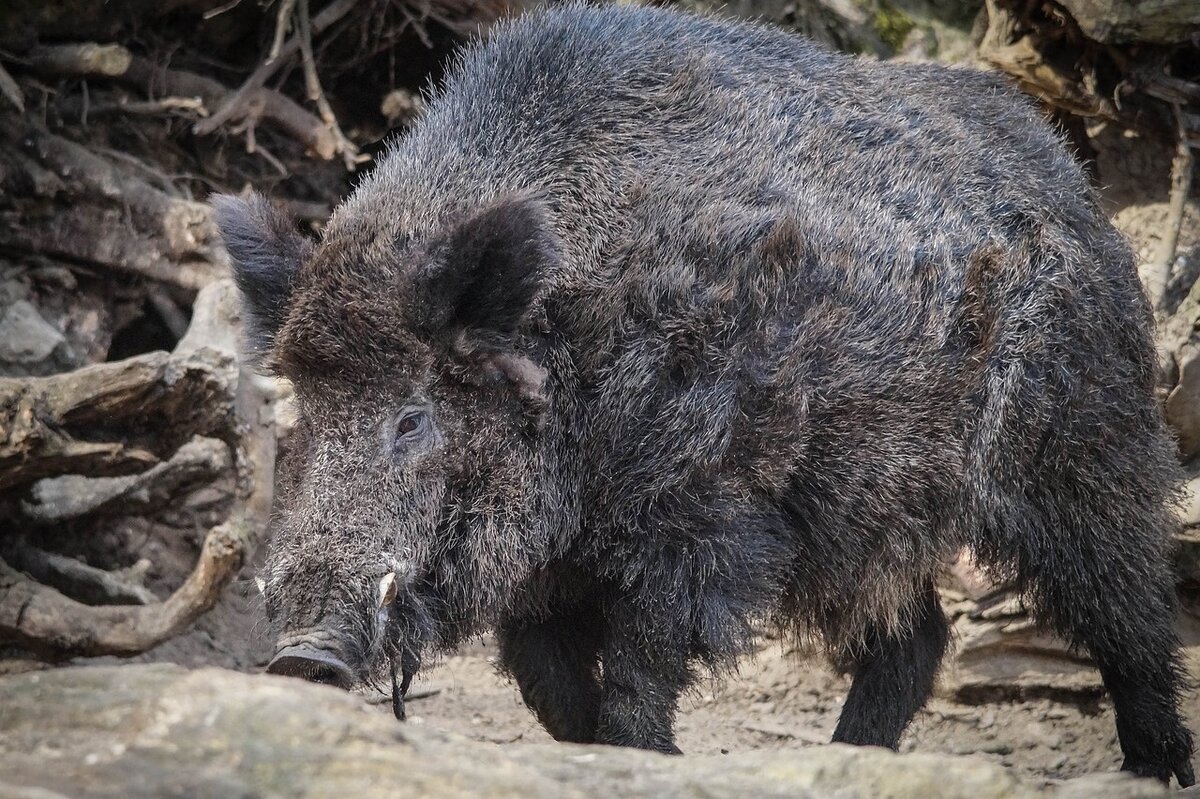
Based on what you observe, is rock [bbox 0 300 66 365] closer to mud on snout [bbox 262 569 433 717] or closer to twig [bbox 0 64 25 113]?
twig [bbox 0 64 25 113]

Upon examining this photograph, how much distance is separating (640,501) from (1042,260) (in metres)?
1.70

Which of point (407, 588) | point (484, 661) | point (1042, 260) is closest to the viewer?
point (407, 588)

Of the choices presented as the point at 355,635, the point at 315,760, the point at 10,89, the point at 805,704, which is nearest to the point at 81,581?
the point at 10,89

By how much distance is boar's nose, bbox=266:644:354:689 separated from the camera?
3403 mm

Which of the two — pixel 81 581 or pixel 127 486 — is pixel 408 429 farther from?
pixel 81 581

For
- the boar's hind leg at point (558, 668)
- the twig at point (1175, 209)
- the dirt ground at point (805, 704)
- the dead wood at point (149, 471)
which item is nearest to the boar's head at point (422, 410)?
the boar's hind leg at point (558, 668)

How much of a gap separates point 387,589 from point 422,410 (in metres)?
0.53

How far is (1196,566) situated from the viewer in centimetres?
562

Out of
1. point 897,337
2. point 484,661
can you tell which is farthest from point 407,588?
point 484,661

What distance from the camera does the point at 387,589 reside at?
3656mm

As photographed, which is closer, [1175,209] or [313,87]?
[1175,209]

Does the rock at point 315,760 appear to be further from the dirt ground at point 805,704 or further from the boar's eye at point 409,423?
the dirt ground at point 805,704

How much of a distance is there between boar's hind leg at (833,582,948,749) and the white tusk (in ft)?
6.79

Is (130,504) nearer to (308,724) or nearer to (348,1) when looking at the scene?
(348,1)
